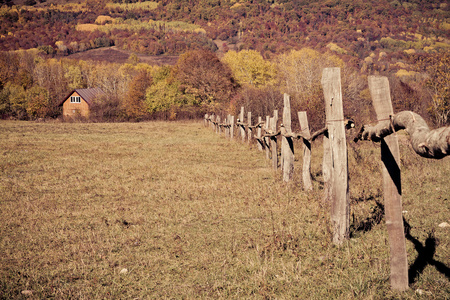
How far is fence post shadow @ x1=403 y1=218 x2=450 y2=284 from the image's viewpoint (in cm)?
362

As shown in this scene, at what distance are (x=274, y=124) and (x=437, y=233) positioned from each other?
735cm

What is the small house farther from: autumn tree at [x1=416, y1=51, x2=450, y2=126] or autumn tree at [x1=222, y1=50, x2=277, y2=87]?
autumn tree at [x1=416, y1=51, x2=450, y2=126]

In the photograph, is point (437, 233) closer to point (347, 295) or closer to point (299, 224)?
point (299, 224)

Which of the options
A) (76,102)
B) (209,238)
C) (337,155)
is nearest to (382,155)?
(337,155)

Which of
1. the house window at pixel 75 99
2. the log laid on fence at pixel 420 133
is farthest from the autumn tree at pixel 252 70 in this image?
the log laid on fence at pixel 420 133

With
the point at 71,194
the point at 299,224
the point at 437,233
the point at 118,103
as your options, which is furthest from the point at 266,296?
the point at 118,103

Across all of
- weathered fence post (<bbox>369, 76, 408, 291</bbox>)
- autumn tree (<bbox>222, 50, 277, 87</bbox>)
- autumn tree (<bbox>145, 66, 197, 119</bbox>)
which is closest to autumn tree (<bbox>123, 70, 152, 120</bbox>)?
autumn tree (<bbox>145, 66, 197, 119</bbox>)

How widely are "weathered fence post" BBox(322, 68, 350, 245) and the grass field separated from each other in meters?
0.29

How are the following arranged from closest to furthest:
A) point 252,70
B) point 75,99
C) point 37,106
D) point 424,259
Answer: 1. point 424,259
2. point 37,106
3. point 252,70
4. point 75,99

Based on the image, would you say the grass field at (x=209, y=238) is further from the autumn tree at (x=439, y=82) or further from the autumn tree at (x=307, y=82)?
the autumn tree at (x=439, y=82)

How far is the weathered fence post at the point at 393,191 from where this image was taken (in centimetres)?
330

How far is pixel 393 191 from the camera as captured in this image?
3344 mm

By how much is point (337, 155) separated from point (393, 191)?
135cm

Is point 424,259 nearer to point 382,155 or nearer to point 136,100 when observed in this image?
point 382,155
